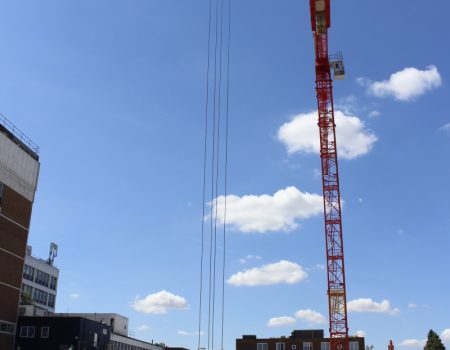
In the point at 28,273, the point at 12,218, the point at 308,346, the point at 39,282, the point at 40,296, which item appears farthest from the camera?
the point at 308,346

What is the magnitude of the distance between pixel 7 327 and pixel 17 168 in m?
23.8

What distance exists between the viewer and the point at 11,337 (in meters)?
91.6

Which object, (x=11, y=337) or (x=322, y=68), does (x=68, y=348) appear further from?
(x=322, y=68)

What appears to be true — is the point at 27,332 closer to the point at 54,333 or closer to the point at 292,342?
the point at 54,333

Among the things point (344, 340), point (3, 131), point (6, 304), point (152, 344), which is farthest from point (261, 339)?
point (3, 131)

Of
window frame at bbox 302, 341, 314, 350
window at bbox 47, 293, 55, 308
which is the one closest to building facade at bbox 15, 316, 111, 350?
window at bbox 47, 293, 55, 308

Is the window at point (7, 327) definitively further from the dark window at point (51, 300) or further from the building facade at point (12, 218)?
the dark window at point (51, 300)

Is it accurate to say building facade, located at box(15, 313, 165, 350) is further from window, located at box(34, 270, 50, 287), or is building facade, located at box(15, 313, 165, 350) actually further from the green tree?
the green tree

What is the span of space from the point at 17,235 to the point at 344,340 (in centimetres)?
5786

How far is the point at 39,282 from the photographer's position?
5177 inches

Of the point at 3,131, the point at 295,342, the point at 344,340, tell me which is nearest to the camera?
the point at 3,131

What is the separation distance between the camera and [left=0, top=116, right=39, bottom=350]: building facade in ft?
283

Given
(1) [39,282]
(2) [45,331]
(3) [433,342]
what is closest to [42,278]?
(1) [39,282]

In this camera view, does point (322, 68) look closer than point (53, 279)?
Yes
